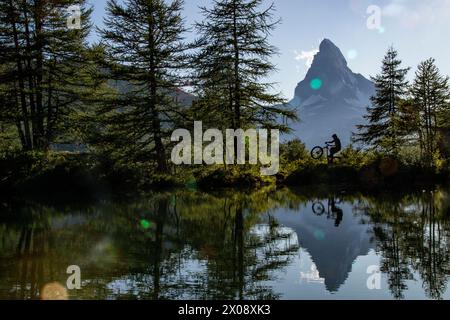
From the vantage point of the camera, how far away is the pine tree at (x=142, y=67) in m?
26.4

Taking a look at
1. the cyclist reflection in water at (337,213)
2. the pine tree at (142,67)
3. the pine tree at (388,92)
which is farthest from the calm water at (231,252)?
the pine tree at (388,92)

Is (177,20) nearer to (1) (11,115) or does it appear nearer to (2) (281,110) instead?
(2) (281,110)

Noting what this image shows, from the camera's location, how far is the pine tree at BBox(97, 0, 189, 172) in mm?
26406

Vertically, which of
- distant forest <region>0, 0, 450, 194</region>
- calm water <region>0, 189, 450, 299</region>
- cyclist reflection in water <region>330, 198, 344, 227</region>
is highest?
distant forest <region>0, 0, 450, 194</region>

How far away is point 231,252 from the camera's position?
28.1 feet

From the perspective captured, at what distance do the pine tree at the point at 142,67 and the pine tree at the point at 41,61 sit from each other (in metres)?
3.17

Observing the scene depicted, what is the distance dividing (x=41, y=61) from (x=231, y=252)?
78.8ft

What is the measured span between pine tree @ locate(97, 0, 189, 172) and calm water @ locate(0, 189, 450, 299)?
11.1 meters

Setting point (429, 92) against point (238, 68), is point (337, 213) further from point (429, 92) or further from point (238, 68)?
point (429, 92)

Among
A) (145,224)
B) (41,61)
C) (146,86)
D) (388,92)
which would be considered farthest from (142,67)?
(388,92)

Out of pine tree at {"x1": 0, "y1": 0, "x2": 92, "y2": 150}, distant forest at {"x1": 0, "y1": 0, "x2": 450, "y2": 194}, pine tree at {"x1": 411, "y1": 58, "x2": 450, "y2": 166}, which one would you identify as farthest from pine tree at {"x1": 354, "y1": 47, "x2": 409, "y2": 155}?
pine tree at {"x1": 0, "y1": 0, "x2": 92, "y2": 150}

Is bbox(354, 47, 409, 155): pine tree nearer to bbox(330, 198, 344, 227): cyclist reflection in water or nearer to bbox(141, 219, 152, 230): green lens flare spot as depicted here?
bbox(330, 198, 344, 227): cyclist reflection in water
